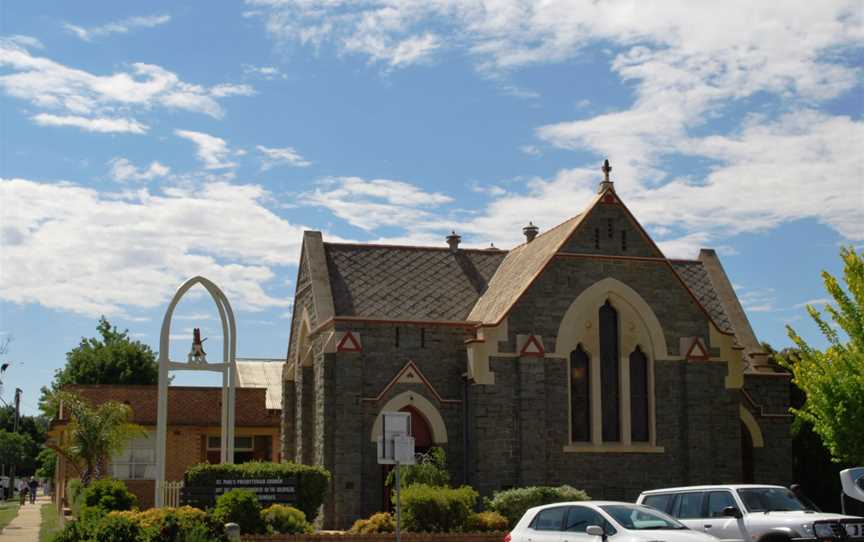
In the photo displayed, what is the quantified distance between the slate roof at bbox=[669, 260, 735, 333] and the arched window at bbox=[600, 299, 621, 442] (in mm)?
5555

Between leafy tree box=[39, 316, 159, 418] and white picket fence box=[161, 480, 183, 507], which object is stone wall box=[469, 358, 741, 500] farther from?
leafy tree box=[39, 316, 159, 418]

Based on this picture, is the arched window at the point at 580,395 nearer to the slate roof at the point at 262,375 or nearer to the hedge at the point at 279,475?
the hedge at the point at 279,475

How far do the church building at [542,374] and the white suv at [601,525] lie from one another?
12434mm

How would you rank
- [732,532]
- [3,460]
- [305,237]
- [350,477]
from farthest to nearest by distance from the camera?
[3,460] → [305,237] → [350,477] → [732,532]

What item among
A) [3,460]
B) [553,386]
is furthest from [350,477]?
[3,460]

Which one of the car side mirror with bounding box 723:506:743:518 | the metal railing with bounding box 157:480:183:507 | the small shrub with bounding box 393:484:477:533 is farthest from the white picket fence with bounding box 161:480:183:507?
the car side mirror with bounding box 723:506:743:518

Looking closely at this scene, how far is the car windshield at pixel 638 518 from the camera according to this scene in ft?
56.5

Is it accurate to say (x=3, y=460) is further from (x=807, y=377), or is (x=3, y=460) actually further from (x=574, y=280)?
(x=807, y=377)

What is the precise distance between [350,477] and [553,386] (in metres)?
6.20

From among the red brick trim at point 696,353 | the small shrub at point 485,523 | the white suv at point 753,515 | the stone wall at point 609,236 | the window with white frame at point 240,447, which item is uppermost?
the stone wall at point 609,236

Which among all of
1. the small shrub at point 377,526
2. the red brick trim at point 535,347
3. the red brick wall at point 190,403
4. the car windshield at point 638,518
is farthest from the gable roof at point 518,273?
the car windshield at point 638,518

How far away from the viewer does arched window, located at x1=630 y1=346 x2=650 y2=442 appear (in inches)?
1299

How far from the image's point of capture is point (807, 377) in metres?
29.0

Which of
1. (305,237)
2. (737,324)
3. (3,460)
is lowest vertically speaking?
(3,460)
